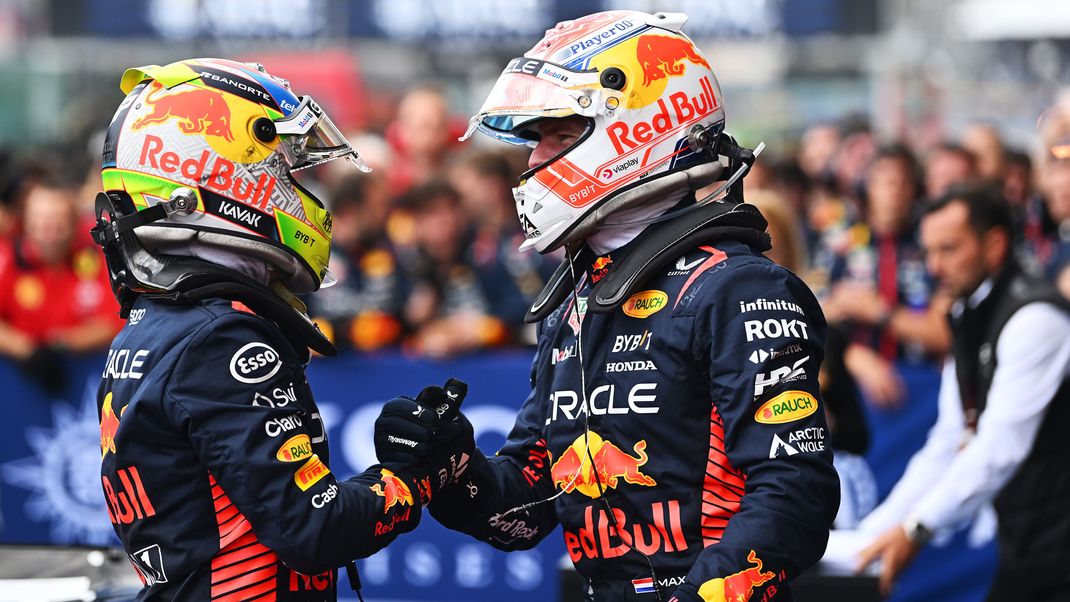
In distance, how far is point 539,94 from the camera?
3.75 metres

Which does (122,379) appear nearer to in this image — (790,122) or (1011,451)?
(1011,451)

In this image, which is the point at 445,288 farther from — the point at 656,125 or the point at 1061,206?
the point at 656,125

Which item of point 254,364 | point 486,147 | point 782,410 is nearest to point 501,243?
point 486,147

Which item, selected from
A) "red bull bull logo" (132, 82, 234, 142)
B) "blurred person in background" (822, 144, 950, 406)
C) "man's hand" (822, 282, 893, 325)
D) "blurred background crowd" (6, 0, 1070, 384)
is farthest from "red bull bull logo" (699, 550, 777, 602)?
"man's hand" (822, 282, 893, 325)

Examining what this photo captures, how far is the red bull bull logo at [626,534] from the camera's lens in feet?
11.7

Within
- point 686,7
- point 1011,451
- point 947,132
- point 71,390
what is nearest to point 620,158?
point 1011,451

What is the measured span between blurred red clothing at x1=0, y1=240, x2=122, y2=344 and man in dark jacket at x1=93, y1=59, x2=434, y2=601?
16.8 feet

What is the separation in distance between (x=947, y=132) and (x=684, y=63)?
10.4m

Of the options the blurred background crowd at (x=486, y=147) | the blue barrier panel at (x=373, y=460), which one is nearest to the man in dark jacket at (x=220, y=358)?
the blurred background crowd at (x=486, y=147)

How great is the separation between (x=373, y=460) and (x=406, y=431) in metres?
4.26

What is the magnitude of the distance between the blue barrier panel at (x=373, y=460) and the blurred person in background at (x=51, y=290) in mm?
164

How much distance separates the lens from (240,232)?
3.82 m

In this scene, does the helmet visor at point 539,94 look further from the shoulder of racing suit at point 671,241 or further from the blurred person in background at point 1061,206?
the blurred person in background at point 1061,206

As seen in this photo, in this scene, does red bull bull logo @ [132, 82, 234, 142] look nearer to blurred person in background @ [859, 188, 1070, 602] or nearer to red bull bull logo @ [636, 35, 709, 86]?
red bull bull logo @ [636, 35, 709, 86]
